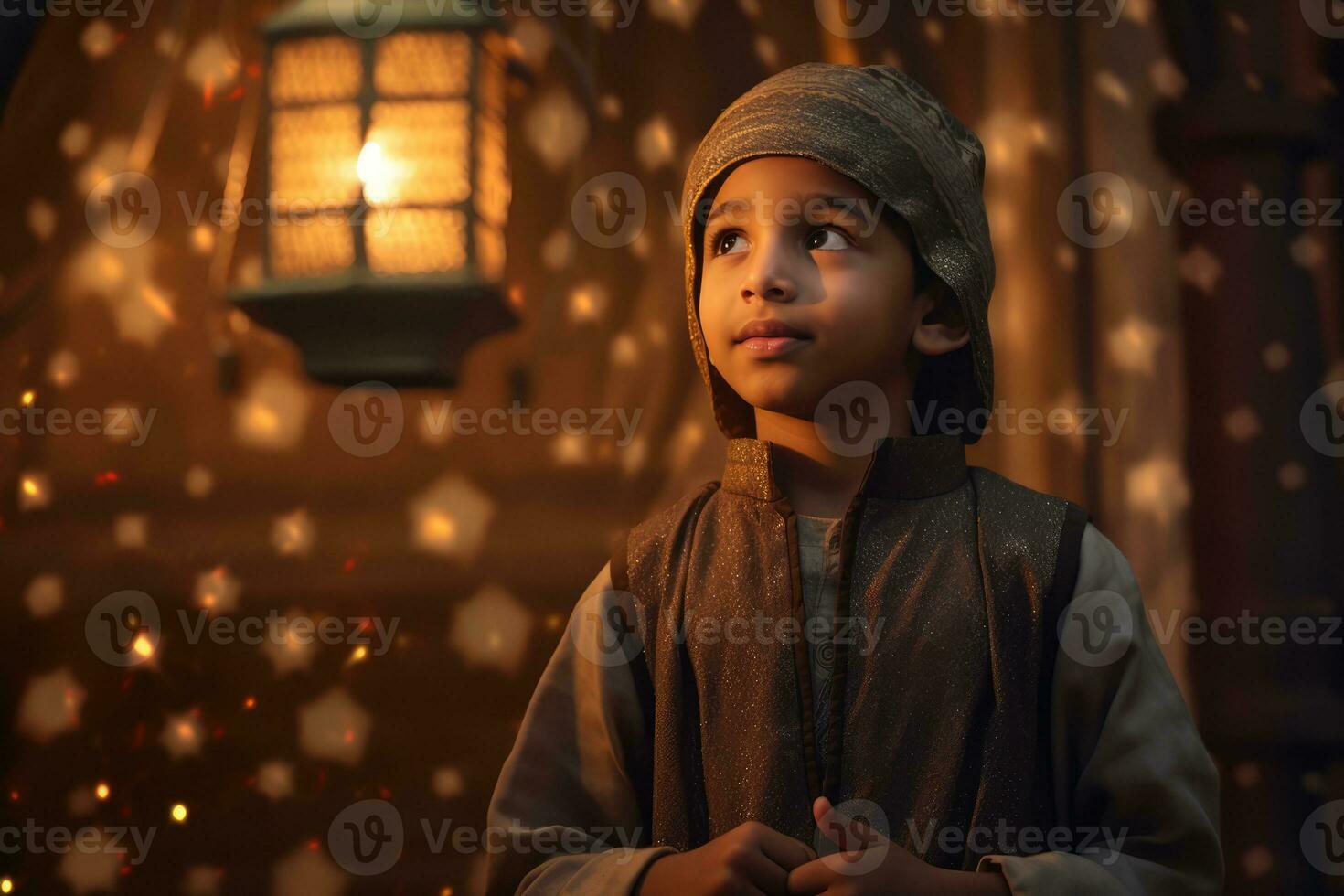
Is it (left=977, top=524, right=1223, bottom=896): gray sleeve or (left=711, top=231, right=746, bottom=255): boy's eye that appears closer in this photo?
(left=977, top=524, right=1223, bottom=896): gray sleeve

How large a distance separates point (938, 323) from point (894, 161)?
203mm

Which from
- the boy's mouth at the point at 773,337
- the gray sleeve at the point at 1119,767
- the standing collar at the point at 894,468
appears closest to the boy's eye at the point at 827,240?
the boy's mouth at the point at 773,337

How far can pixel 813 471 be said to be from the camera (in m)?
1.51

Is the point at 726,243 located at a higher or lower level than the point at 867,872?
higher

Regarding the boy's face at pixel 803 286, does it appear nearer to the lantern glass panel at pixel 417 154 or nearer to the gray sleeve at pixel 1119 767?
the gray sleeve at pixel 1119 767

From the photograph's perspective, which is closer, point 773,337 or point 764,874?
point 764,874

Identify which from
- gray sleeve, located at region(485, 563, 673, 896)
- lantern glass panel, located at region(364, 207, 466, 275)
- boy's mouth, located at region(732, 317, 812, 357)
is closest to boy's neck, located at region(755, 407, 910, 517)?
boy's mouth, located at region(732, 317, 812, 357)

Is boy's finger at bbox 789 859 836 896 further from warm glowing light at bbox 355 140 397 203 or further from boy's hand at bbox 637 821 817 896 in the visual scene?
warm glowing light at bbox 355 140 397 203

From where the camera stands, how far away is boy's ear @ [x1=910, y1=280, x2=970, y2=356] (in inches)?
59.2

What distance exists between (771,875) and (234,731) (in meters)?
1.14

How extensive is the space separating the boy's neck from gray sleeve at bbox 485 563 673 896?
247 millimetres

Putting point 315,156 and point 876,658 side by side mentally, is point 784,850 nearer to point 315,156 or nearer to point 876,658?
point 876,658

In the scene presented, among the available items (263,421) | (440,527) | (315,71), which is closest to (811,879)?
(440,527)

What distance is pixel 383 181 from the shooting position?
6.55 feet
